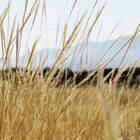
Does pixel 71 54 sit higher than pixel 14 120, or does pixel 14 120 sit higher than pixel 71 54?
pixel 71 54

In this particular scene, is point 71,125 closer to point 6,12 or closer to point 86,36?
point 86,36

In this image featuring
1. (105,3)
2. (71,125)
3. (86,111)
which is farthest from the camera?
(86,111)

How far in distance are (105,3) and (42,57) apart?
37cm

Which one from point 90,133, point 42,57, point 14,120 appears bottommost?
point 90,133

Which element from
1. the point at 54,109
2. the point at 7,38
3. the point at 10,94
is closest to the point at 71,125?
the point at 54,109

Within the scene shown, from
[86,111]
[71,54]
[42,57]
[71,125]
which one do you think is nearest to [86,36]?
[71,54]

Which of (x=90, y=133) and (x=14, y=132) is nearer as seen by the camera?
(x=14, y=132)

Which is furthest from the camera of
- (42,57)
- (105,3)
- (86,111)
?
(86,111)

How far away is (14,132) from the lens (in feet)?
4.32

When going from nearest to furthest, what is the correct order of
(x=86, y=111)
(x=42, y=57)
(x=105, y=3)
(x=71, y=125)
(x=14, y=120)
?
(x=14, y=120), (x=105, y=3), (x=42, y=57), (x=71, y=125), (x=86, y=111)

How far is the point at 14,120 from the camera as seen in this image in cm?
131

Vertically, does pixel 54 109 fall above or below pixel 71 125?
above

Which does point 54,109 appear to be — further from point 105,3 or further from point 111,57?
point 105,3

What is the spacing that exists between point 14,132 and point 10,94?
20 centimetres
